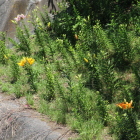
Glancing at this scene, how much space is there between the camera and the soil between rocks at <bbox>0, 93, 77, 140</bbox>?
14.6 ft

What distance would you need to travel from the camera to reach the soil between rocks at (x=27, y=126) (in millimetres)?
4457

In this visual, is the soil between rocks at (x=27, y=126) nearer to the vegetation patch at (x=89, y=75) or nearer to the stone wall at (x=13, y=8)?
the vegetation patch at (x=89, y=75)

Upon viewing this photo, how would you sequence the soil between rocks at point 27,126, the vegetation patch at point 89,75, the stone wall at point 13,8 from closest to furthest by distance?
the soil between rocks at point 27,126 → the vegetation patch at point 89,75 → the stone wall at point 13,8

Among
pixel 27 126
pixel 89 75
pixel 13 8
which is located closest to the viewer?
pixel 27 126

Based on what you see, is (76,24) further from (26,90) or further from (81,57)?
(26,90)

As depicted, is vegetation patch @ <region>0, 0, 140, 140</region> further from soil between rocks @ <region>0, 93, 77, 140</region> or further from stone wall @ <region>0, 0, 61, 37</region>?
stone wall @ <region>0, 0, 61, 37</region>

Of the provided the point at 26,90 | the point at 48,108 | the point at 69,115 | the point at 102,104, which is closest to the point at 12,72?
the point at 26,90

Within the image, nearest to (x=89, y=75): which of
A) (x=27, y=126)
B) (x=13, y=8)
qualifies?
(x=27, y=126)

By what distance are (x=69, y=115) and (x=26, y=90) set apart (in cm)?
142

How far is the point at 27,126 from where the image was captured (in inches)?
187

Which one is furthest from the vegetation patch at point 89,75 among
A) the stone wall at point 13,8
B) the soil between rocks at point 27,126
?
the stone wall at point 13,8

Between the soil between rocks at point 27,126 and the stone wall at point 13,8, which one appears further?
the stone wall at point 13,8

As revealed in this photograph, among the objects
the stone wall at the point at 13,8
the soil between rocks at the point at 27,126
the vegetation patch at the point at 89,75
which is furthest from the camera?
the stone wall at the point at 13,8

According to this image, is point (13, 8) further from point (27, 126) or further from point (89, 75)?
point (27, 126)
